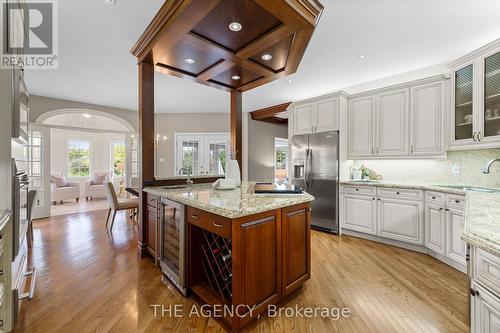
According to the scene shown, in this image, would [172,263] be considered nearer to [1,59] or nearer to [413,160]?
[1,59]

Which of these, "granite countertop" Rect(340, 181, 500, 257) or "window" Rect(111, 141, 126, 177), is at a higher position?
"window" Rect(111, 141, 126, 177)

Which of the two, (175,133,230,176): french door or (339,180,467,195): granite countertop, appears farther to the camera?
(175,133,230,176): french door

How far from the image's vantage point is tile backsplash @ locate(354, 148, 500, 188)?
8.89ft

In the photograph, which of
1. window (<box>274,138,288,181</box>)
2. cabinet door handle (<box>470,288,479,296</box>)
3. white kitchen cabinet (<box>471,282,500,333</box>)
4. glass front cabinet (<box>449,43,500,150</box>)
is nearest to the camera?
white kitchen cabinet (<box>471,282,500,333</box>)

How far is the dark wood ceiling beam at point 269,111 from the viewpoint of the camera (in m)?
5.14

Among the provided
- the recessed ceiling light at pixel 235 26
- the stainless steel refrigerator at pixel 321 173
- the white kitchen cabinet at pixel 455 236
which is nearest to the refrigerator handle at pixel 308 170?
the stainless steel refrigerator at pixel 321 173

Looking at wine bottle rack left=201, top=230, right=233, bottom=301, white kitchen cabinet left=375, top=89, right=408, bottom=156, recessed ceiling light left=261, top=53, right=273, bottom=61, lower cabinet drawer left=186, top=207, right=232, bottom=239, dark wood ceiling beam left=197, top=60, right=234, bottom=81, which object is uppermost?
recessed ceiling light left=261, top=53, right=273, bottom=61

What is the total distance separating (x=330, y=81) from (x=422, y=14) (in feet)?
5.64

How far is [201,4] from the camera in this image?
4.97 feet

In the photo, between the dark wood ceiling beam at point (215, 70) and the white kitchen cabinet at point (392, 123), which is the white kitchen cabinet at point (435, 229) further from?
the dark wood ceiling beam at point (215, 70)

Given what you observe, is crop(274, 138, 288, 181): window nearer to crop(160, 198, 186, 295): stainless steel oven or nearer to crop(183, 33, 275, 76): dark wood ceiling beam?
crop(183, 33, 275, 76): dark wood ceiling beam

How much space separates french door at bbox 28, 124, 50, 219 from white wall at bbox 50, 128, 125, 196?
3614 millimetres

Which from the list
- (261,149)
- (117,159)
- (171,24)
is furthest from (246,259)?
(117,159)

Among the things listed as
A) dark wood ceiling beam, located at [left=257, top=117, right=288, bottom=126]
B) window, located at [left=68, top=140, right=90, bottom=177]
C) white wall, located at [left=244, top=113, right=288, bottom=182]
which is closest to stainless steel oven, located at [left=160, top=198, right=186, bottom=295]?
white wall, located at [left=244, top=113, right=288, bottom=182]
